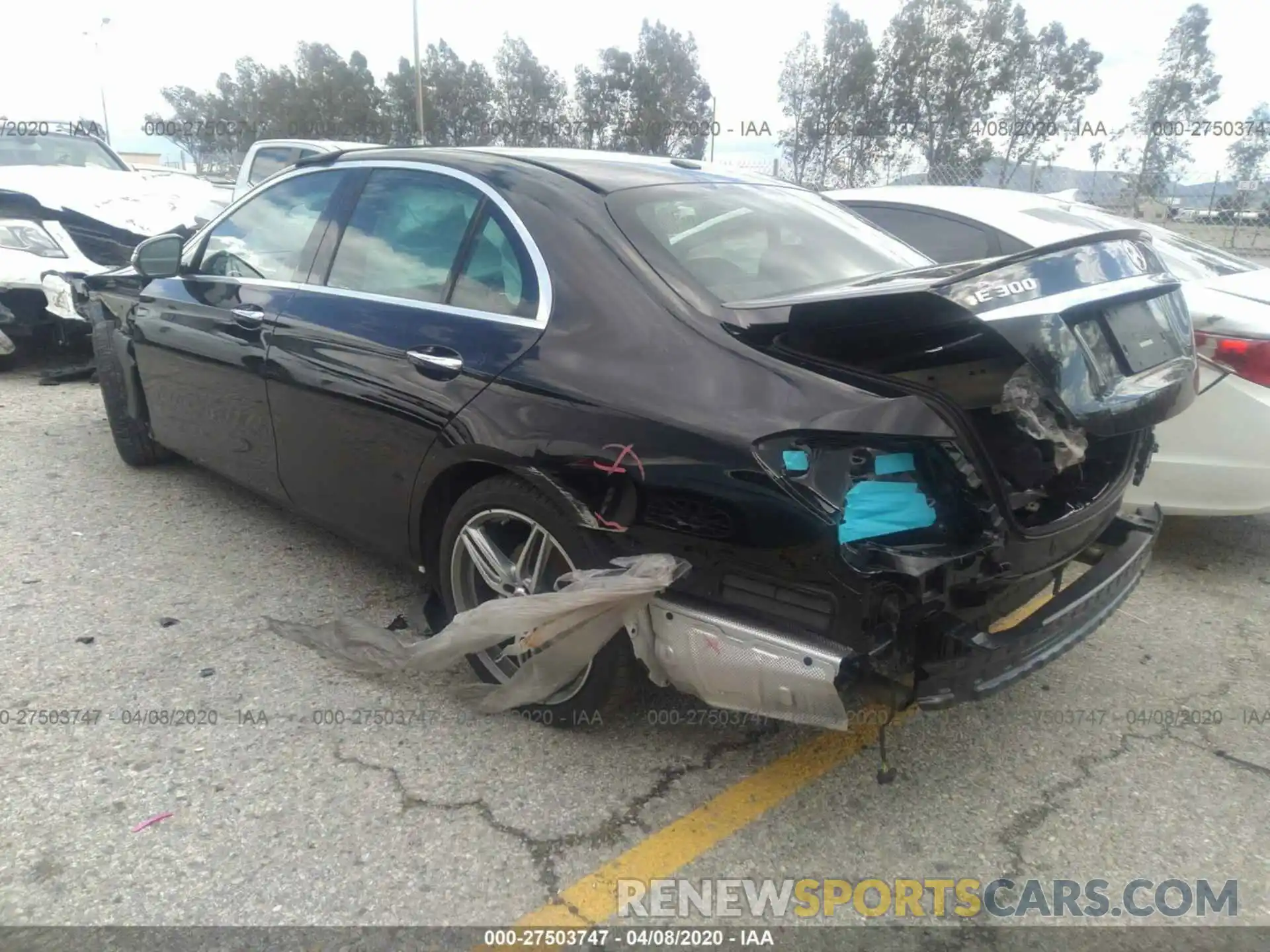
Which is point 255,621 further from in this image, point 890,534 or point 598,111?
point 598,111

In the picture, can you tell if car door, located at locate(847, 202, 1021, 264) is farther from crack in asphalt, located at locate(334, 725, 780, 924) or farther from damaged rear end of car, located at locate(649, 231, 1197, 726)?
crack in asphalt, located at locate(334, 725, 780, 924)

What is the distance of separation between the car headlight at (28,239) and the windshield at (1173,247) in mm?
7270

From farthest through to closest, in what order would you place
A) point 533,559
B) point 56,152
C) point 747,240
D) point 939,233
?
point 56,152
point 939,233
point 747,240
point 533,559

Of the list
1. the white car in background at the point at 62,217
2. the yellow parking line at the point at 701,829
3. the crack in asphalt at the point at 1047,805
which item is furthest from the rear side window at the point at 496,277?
the white car in background at the point at 62,217

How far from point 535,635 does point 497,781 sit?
43 centimetres

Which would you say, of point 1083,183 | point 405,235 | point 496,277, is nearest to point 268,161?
point 405,235

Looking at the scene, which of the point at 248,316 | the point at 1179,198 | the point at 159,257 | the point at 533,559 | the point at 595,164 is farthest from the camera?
the point at 1179,198

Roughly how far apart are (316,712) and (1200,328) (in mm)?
3664

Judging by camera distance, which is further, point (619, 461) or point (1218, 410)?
point (1218, 410)

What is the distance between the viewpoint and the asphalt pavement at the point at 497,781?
7.29 feet

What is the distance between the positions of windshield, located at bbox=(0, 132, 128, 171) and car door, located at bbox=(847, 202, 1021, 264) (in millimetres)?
8614

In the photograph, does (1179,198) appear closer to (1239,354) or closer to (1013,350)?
(1239,354)

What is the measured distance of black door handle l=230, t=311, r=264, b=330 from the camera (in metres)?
3.54
